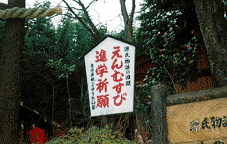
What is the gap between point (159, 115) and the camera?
210 cm

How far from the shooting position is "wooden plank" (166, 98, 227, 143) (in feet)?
6.14

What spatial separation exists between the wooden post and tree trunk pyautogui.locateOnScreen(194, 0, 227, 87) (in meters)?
2.35

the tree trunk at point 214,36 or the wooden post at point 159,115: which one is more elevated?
the tree trunk at point 214,36

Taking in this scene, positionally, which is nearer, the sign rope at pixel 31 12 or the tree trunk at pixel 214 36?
the sign rope at pixel 31 12

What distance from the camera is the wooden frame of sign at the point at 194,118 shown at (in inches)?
73.6

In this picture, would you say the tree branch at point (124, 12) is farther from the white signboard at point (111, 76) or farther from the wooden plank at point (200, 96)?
the wooden plank at point (200, 96)

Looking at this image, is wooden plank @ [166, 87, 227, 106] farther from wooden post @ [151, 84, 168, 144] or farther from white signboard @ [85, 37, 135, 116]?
white signboard @ [85, 37, 135, 116]

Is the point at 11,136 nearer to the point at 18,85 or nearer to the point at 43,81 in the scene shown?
the point at 18,85

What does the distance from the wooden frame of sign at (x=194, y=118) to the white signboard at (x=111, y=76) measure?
1.81 metres

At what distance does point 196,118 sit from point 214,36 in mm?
2844

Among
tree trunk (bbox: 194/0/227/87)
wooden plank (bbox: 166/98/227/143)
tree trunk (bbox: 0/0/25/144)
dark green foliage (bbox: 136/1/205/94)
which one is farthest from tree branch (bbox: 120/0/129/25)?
wooden plank (bbox: 166/98/227/143)

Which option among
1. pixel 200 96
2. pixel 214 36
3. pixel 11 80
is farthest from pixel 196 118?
pixel 11 80

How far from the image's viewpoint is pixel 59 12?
10.8 ft

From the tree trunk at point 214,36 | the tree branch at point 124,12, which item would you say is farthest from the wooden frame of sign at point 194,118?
the tree branch at point 124,12
